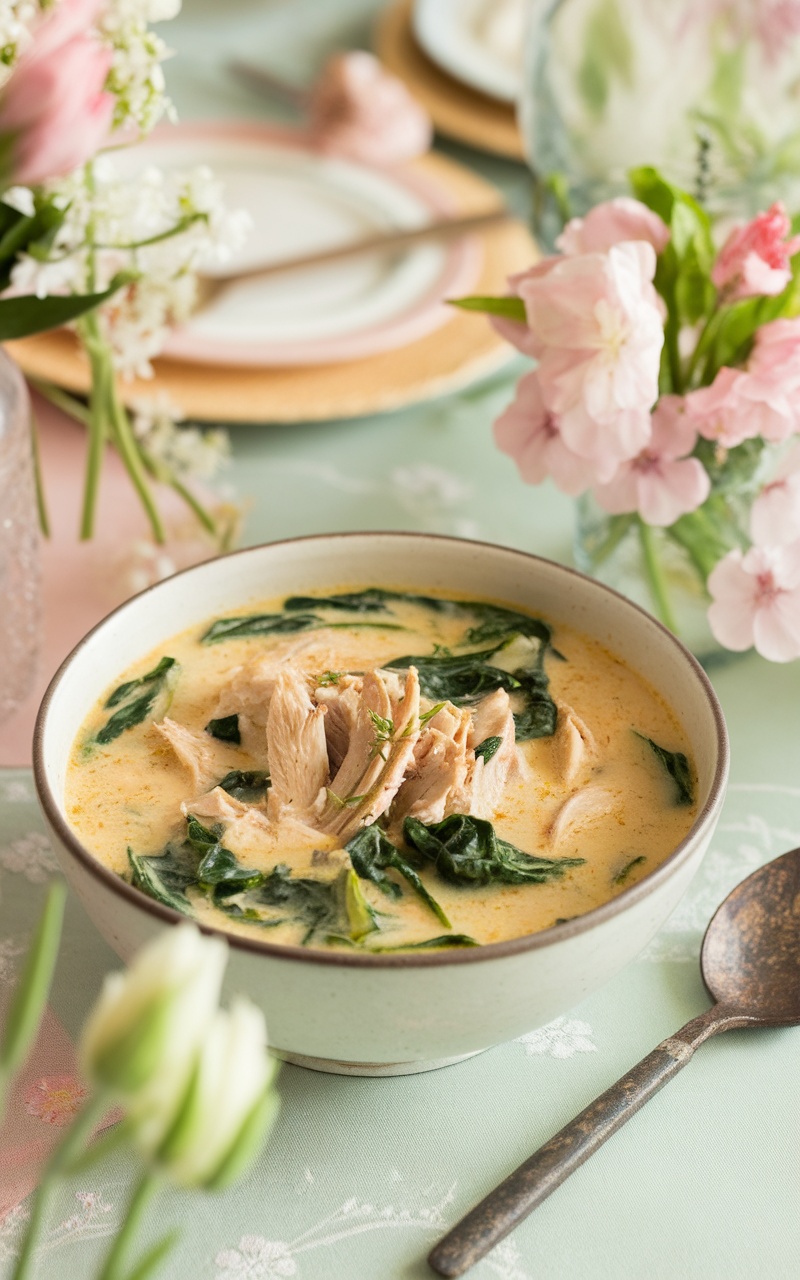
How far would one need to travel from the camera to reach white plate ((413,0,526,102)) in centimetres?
347

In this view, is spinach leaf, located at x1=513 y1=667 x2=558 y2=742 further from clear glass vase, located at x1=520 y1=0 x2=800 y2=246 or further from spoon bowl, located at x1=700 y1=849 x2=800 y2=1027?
clear glass vase, located at x1=520 y1=0 x2=800 y2=246

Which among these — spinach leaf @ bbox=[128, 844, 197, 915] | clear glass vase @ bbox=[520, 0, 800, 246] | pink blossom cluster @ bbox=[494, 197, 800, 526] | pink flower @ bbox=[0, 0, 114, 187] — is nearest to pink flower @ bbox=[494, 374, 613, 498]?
pink blossom cluster @ bbox=[494, 197, 800, 526]

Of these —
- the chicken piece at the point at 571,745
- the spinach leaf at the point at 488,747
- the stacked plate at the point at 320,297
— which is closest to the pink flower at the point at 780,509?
the chicken piece at the point at 571,745

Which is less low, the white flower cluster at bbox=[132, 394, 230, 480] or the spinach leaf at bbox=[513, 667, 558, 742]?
the spinach leaf at bbox=[513, 667, 558, 742]

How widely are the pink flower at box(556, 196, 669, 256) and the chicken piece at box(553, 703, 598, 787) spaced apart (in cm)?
62

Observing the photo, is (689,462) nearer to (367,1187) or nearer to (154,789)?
(154,789)

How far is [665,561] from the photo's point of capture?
6.57ft

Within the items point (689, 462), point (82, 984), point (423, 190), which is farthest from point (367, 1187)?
point (423, 190)

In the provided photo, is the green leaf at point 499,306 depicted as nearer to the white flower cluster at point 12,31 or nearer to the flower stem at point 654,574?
the flower stem at point 654,574

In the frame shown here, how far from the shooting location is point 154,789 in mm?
1480

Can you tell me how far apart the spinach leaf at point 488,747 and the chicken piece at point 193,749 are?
0.29 m

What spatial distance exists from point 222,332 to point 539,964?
1692mm

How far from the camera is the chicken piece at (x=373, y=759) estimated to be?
1.39m

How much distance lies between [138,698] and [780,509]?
0.84 metres
